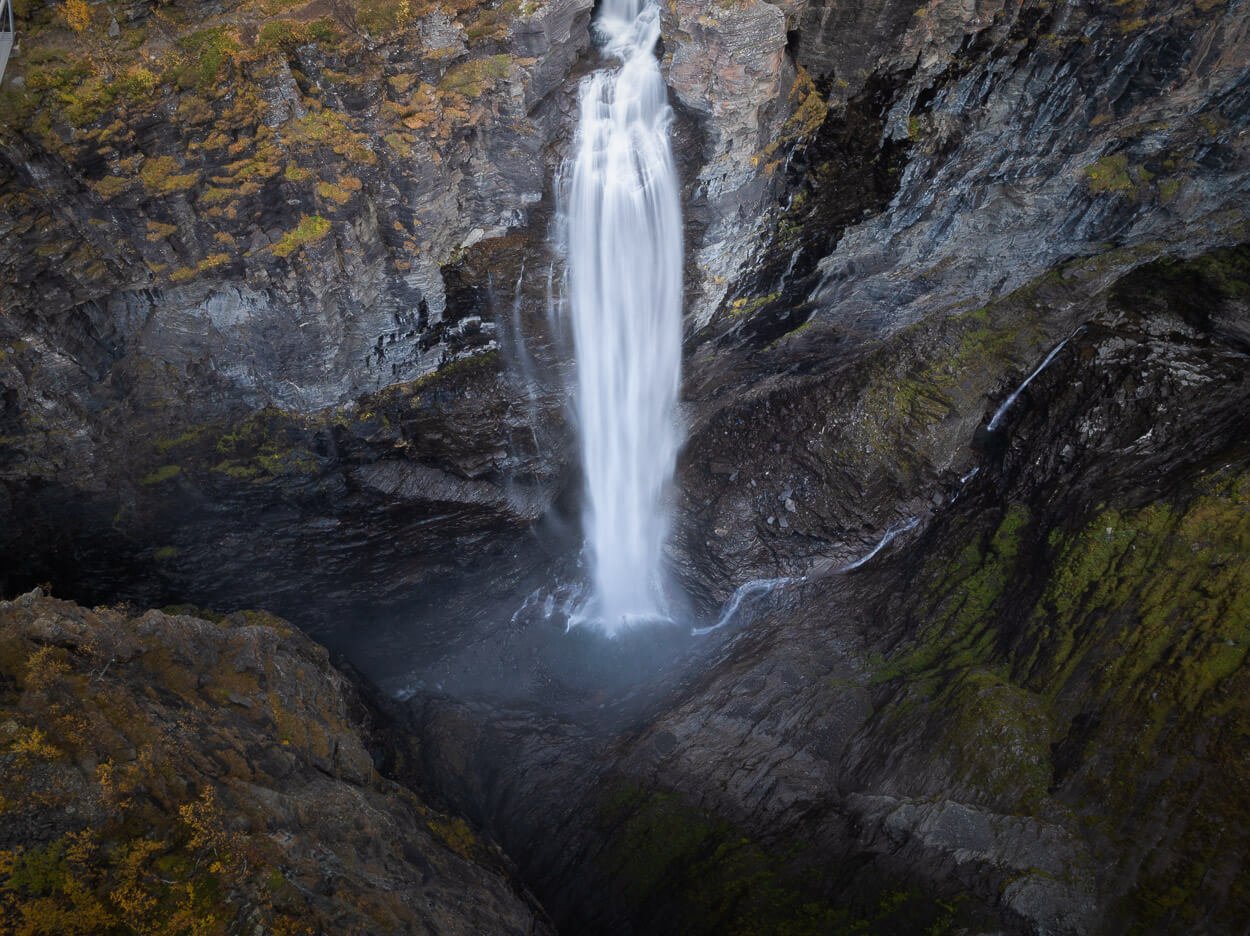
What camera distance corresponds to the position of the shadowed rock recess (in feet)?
31.5

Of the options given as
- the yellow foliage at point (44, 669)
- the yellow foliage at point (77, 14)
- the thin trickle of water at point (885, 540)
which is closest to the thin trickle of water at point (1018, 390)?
the thin trickle of water at point (885, 540)

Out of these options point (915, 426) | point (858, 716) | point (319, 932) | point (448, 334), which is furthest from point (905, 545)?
point (319, 932)

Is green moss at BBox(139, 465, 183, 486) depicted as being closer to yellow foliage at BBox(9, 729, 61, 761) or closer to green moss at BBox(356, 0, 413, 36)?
yellow foliage at BBox(9, 729, 61, 761)

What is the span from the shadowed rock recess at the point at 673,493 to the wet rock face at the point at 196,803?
2.2 inches

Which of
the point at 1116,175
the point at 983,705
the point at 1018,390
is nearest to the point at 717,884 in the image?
the point at 983,705

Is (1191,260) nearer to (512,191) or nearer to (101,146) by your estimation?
(512,191)

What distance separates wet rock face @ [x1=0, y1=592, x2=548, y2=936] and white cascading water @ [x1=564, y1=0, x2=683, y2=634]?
850cm

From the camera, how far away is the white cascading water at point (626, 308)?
517 inches

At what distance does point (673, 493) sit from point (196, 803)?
43.7ft

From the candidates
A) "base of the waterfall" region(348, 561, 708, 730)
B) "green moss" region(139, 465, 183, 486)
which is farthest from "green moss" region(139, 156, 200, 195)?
"base of the waterfall" region(348, 561, 708, 730)

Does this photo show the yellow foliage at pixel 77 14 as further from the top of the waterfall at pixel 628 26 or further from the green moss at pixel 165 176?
the top of the waterfall at pixel 628 26

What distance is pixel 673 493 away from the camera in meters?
19.5

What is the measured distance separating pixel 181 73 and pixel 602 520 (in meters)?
12.6

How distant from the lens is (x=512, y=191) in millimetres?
13016
